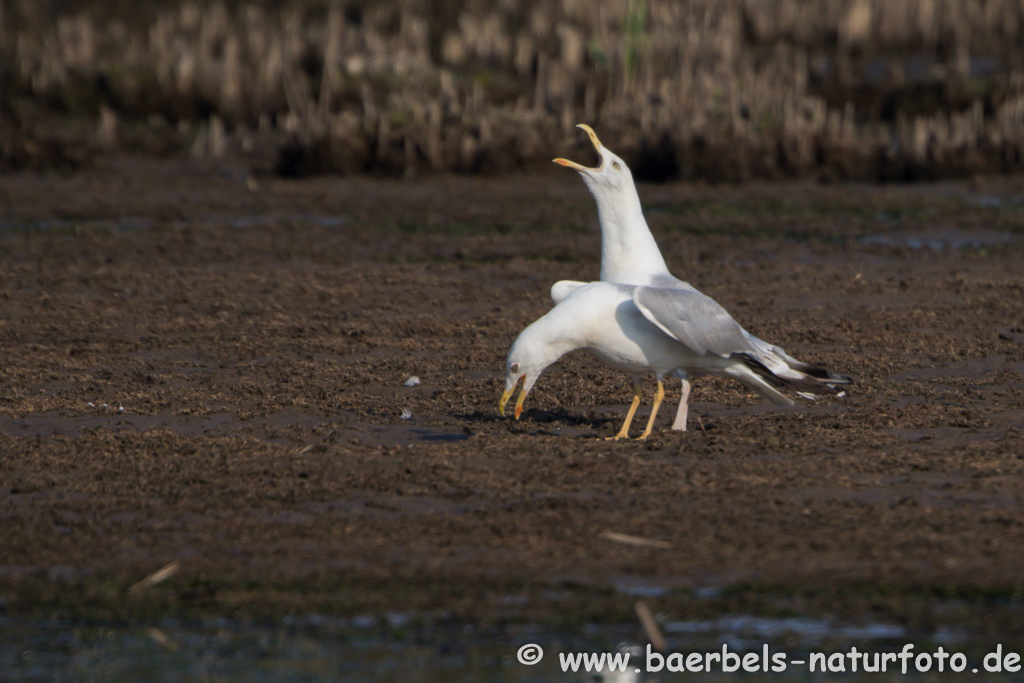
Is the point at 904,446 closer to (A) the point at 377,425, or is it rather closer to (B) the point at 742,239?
(A) the point at 377,425

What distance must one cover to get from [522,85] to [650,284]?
46.7 ft

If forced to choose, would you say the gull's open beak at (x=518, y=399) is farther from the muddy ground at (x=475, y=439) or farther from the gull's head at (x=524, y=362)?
the muddy ground at (x=475, y=439)

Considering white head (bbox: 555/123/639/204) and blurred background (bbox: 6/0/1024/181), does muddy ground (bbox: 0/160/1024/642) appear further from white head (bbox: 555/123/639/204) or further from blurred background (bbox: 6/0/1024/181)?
blurred background (bbox: 6/0/1024/181)

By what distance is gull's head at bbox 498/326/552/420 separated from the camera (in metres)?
6.63

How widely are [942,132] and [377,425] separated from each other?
12.0 m

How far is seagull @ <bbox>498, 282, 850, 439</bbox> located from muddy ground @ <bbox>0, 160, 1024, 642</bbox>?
309mm

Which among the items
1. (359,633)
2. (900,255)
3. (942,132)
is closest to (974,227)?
(900,255)

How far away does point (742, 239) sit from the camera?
1370 cm

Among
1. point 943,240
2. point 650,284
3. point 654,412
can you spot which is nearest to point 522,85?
point 943,240

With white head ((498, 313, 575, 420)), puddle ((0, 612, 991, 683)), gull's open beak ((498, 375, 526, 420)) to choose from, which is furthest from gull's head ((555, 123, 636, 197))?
puddle ((0, 612, 991, 683))

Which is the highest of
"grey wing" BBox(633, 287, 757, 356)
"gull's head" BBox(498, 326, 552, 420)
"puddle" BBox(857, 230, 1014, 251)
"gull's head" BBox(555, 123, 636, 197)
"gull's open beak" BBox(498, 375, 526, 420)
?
"gull's head" BBox(555, 123, 636, 197)

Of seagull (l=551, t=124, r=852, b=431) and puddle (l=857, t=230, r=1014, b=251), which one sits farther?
puddle (l=857, t=230, r=1014, b=251)

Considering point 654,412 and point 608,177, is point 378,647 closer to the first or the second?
point 654,412

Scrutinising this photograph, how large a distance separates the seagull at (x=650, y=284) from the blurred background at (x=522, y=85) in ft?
31.8
